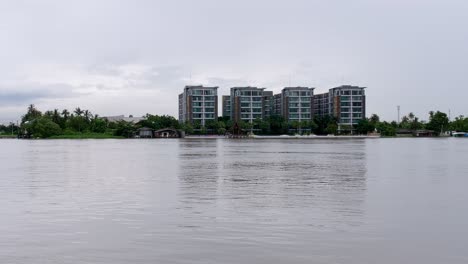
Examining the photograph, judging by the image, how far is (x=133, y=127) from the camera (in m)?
151

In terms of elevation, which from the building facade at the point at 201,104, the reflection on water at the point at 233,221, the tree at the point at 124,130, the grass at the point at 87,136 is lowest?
the reflection on water at the point at 233,221

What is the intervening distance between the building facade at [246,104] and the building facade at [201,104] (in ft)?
26.6

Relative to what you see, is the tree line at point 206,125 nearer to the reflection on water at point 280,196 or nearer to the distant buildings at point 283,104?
the distant buildings at point 283,104

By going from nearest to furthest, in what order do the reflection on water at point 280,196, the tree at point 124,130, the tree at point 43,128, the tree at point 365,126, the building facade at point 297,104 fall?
the reflection on water at point 280,196, the tree at point 43,128, the tree at point 124,130, the tree at point 365,126, the building facade at point 297,104

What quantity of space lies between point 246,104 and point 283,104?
49.5 ft

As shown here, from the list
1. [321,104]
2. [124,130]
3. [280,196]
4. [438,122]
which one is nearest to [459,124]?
[438,122]

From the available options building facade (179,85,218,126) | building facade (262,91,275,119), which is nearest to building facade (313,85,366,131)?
building facade (262,91,275,119)

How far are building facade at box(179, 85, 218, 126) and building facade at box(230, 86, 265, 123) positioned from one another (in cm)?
812

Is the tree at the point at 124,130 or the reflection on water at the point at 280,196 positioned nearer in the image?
the reflection on water at the point at 280,196

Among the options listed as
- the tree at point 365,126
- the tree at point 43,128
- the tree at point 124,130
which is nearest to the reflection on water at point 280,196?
the tree at point 124,130

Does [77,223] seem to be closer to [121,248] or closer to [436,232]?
[121,248]

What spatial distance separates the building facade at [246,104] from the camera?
6806 inches

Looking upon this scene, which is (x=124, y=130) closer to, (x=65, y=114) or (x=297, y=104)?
(x=65, y=114)

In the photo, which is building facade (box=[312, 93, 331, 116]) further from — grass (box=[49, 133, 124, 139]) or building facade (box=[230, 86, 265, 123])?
grass (box=[49, 133, 124, 139])
